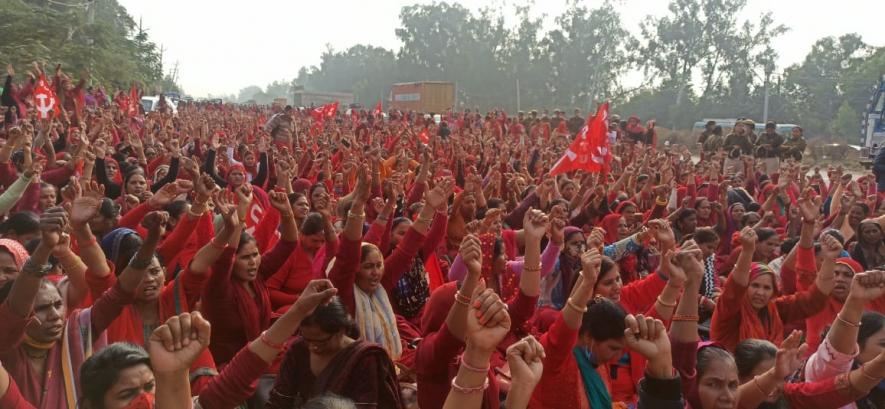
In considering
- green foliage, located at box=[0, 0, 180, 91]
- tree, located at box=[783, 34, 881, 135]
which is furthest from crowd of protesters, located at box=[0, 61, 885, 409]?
tree, located at box=[783, 34, 881, 135]

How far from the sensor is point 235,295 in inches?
142

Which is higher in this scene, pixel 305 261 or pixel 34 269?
pixel 34 269

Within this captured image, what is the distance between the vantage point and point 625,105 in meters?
46.8

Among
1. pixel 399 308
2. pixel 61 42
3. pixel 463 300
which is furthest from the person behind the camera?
pixel 61 42

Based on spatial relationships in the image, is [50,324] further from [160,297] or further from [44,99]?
[44,99]

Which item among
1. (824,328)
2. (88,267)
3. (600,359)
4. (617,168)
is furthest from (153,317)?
(617,168)

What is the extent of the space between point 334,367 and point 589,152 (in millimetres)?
6113

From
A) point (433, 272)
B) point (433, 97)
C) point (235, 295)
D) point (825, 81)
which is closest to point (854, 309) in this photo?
point (433, 272)

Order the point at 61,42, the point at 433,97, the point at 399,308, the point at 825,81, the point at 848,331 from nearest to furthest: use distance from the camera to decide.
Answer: the point at 848,331 → the point at 399,308 → the point at 61,42 → the point at 433,97 → the point at 825,81

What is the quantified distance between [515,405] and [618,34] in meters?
51.6

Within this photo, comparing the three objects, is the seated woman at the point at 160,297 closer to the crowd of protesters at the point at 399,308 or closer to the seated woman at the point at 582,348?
the crowd of protesters at the point at 399,308

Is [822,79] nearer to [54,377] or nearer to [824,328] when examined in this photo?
[824,328]

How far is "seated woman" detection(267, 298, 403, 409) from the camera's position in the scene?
8.73ft

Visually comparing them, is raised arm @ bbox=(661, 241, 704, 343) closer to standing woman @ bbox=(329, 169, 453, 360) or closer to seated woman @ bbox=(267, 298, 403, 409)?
seated woman @ bbox=(267, 298, 403, 409)
